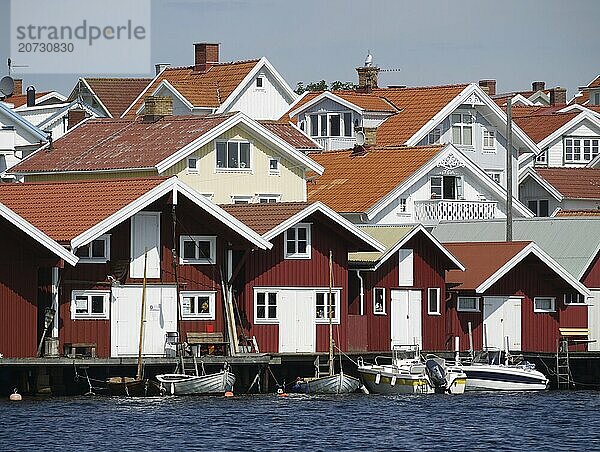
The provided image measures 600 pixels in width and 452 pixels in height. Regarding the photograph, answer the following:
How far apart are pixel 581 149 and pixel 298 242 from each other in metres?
45.5

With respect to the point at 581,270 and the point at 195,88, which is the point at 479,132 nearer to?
the point at 195,88

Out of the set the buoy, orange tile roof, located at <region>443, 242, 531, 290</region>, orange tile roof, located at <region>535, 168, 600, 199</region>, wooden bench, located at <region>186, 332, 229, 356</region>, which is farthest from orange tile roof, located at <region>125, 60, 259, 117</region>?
the buoy

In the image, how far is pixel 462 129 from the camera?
85.1m

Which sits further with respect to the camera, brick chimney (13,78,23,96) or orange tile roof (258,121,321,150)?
brick chimney (13,78,23,96)

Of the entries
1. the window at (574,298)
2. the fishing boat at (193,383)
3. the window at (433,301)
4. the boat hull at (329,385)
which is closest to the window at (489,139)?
the window at (574,298)

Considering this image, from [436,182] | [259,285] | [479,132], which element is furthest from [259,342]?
[479,132]

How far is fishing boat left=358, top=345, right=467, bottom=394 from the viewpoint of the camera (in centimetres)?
5744

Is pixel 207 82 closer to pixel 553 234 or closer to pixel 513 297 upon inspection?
pixel 553 234

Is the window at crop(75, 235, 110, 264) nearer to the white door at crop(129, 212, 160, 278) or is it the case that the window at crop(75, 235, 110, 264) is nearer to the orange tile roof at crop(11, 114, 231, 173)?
the white door at crop(129, 212, 160, 278)

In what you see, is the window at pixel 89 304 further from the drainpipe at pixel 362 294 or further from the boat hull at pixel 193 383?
the drainpipe at pixel 362 294

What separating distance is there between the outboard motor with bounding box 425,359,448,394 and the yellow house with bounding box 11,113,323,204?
15020mm

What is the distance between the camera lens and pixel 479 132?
8594 centimetres

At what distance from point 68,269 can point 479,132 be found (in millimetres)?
35559

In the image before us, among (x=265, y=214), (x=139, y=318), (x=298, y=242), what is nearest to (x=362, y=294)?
(x=298, y=242)
